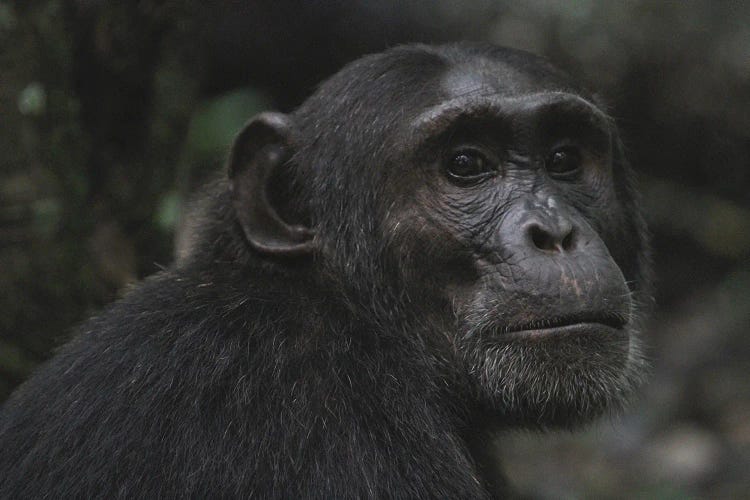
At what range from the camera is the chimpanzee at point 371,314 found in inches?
151

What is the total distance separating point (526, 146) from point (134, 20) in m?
2.36

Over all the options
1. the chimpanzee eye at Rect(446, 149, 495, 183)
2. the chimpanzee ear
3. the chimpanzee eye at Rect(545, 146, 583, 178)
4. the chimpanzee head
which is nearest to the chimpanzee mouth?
the chimpanzee head

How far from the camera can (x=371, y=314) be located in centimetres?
450

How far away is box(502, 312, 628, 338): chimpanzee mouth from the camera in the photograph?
4.14 metres

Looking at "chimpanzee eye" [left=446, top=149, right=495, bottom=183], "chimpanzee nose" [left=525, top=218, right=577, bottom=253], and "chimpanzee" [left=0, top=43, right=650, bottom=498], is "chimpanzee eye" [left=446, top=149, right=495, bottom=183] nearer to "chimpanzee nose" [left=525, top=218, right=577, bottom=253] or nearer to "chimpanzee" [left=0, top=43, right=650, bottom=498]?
"chimpanzee" [left=0, top=43, right=650, bottom=498]

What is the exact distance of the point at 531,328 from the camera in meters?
4.19

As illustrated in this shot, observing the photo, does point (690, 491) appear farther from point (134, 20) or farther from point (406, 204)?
point (134, 20)

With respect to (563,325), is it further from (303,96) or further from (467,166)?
(303,96)

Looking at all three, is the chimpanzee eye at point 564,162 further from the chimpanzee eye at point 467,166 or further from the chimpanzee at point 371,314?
the chimpanzee eye at point 467,166

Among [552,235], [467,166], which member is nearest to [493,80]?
[467,166]

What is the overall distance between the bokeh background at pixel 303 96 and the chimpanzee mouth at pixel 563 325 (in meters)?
1.11

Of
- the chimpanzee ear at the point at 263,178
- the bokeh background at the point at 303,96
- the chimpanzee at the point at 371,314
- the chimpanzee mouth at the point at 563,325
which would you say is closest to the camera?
the chimpanzee at the point at 371,314

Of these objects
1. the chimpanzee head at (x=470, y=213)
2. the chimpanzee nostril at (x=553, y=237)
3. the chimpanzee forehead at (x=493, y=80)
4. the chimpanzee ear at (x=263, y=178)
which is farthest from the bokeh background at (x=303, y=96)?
the chimpanzee forehead at (x=493, y=80)

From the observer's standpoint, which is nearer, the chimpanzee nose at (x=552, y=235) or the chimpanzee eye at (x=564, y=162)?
the chimpanzee nose at (x=552, y=235)
